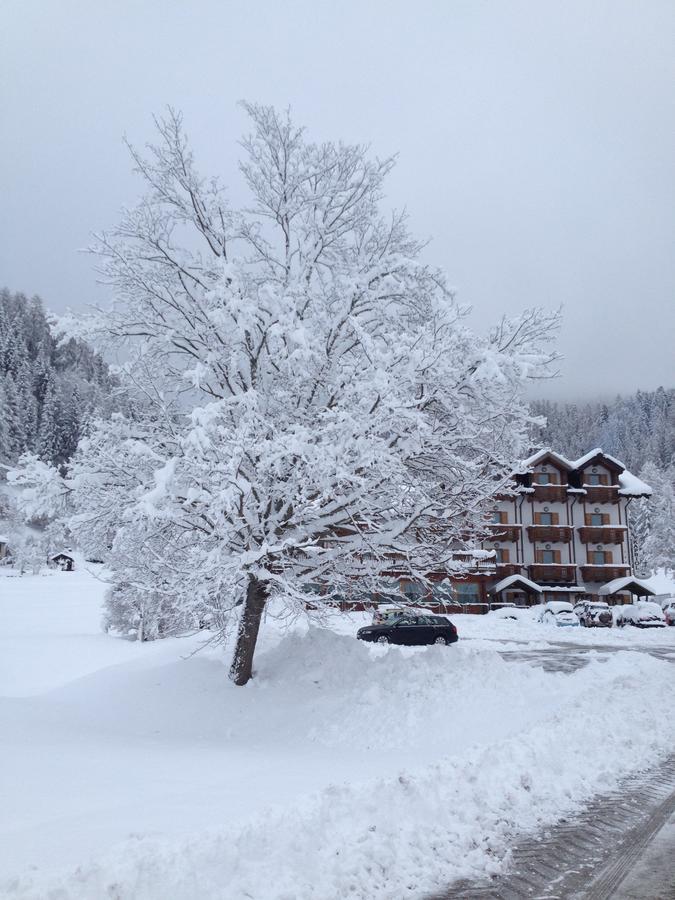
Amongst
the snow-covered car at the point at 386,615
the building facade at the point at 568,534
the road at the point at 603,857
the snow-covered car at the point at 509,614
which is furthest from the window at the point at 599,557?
the road at the point at 603,857

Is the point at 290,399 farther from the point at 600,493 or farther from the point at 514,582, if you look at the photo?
the point at 600,493

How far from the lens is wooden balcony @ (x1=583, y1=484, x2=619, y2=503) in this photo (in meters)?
51.1

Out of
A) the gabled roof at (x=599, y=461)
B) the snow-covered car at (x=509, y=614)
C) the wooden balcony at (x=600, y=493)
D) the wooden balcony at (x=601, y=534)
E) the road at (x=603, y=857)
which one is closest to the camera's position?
Answer: the road at (x=603, y=857)

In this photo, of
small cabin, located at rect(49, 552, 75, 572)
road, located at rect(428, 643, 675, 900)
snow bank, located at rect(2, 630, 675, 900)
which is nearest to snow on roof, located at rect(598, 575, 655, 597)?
snow bank, located at rect(2, 630, 675, 900)

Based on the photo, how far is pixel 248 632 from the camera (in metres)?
11.7

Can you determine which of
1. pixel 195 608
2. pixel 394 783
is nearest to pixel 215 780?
pixel 394 783

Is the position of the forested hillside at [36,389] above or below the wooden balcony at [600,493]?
above

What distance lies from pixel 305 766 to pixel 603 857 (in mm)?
3861

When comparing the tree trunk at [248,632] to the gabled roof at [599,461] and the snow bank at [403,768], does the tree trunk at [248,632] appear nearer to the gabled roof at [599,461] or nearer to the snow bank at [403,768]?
the snow bank at [403,768]

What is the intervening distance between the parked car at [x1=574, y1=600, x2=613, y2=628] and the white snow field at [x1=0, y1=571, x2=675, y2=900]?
959 inches

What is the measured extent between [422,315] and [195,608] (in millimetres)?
6876

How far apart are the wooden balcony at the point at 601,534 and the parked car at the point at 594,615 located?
10665 mm

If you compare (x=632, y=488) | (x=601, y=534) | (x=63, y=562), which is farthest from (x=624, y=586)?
(x=63, y=562)

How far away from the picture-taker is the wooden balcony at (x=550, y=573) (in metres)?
49.7
